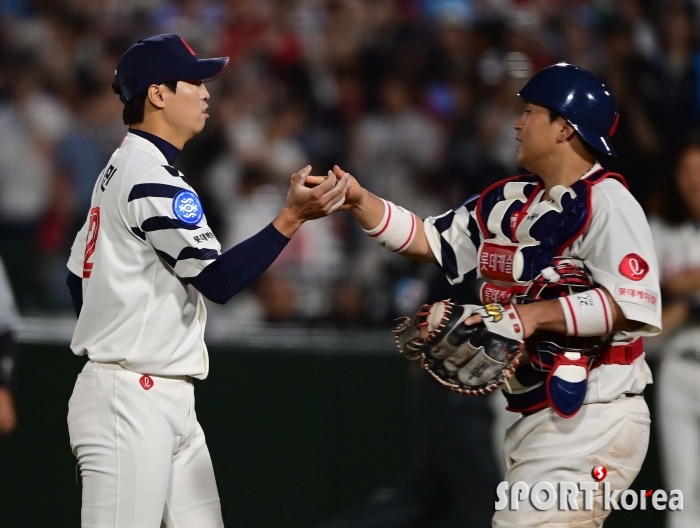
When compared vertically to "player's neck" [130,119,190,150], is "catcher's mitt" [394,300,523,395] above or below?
below

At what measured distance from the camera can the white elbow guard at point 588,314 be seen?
3.01 metres

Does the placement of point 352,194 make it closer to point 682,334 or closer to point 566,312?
point 566,312

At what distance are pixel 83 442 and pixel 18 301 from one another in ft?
11.9

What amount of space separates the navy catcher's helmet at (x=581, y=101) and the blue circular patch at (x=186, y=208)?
1.14 meters

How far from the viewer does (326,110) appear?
7.69 metres

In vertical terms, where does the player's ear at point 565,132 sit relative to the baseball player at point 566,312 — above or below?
above

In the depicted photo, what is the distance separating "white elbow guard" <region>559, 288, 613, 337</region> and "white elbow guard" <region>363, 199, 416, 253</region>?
706 mm

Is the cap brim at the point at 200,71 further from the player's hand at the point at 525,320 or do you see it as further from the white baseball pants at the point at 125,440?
the player's hand at the point at 525,320

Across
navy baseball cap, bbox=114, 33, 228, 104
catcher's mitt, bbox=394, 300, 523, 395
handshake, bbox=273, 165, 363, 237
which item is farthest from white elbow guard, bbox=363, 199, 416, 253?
navy baseball cap, bbox=114, 33, 228, 104

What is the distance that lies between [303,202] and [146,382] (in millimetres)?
747

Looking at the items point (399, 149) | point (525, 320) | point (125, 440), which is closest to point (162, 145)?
point (125, 440)

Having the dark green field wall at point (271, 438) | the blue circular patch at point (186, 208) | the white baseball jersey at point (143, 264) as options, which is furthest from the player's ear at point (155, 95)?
the dark green field wall at point (271, 438)

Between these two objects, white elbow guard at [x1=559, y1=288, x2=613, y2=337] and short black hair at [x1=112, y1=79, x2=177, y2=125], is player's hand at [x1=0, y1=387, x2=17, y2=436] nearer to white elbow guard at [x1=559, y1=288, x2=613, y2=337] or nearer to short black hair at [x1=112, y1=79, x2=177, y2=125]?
short black hair at [x1=112, y1=79, x2=177, y2=125]

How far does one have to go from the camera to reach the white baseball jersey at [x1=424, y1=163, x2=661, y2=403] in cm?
302
